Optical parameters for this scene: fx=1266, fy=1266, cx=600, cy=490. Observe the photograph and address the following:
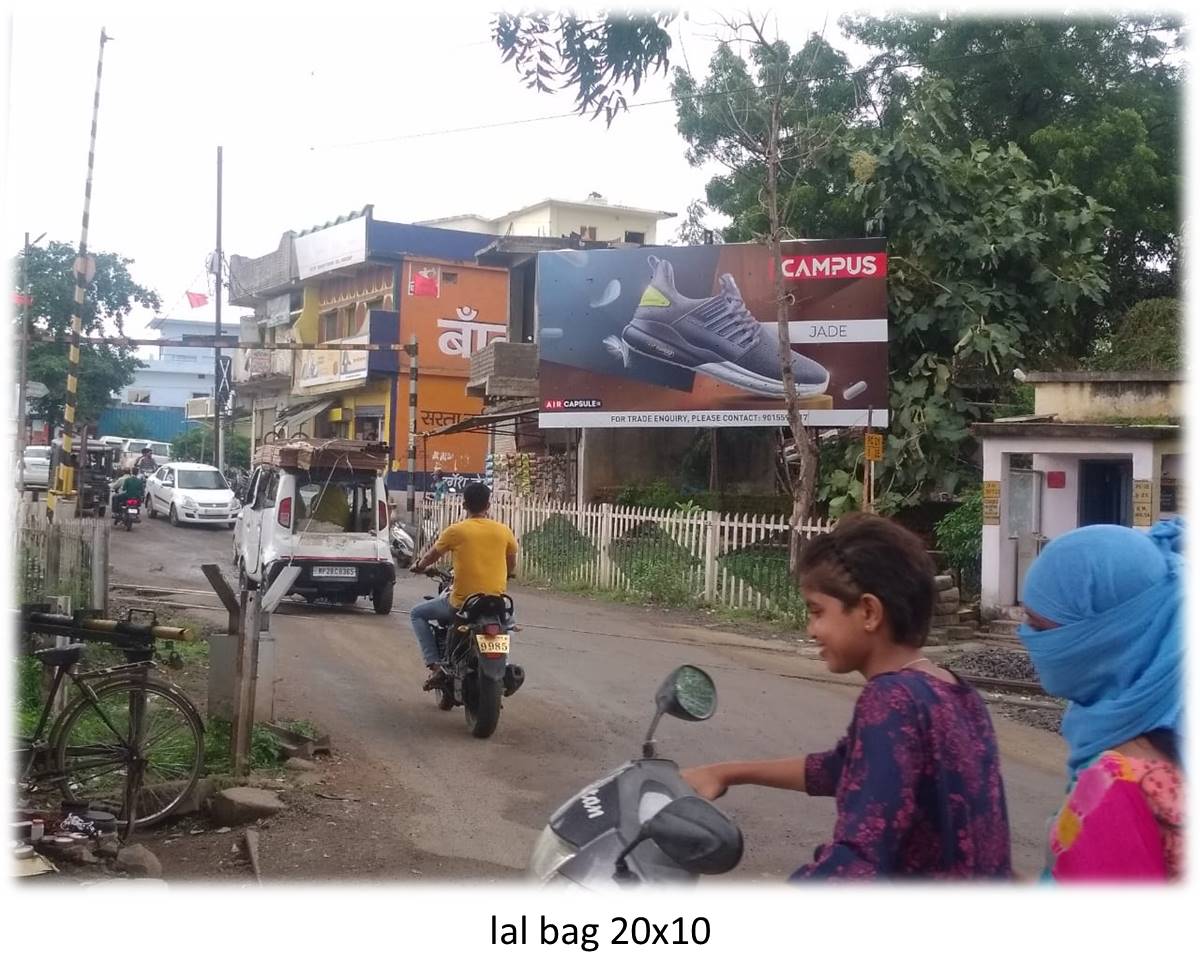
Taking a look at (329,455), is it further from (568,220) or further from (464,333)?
(568,220)

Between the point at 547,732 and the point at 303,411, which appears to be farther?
the point at 303,411

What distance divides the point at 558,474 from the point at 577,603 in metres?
8.39

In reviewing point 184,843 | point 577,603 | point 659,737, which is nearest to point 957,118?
point 577,603

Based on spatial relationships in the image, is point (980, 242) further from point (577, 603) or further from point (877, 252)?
point (577, 603)

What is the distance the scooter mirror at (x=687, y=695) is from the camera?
2.63m

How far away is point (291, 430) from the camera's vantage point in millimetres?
43531

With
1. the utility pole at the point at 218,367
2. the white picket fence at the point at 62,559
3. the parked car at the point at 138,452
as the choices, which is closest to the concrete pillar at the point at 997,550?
the white picket fence at the point at 62,559

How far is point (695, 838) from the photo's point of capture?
7.18ft

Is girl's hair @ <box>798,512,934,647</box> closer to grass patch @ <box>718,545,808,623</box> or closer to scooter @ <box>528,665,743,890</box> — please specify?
scooter @ <box>528,665,743,890</box>

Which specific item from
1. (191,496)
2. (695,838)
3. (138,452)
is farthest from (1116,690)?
(138,452)

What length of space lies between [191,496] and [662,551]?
53.4 ft

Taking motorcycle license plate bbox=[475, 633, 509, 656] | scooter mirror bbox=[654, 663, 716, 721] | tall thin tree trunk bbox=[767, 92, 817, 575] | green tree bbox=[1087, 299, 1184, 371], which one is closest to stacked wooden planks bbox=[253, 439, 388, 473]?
tall thin tree trunk bbox=[767, 92, 817, 575]

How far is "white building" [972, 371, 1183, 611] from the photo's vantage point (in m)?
14.6

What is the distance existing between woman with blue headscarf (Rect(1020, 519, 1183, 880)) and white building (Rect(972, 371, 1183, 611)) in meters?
13.0
